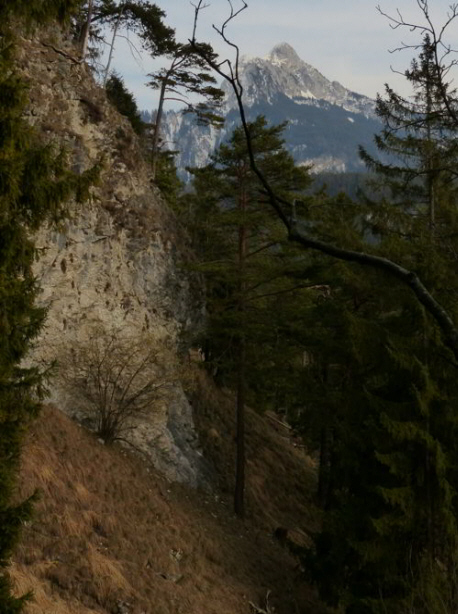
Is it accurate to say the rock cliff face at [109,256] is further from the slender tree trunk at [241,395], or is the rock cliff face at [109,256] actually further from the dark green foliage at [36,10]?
the dark green foliage at [36,10]

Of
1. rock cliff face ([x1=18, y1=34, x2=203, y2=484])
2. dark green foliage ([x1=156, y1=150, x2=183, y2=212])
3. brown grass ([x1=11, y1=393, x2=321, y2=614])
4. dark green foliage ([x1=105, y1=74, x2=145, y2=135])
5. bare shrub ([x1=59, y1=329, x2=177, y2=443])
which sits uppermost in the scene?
dark green foliage ([x1=105, y1=74, x2=145, y2=135])

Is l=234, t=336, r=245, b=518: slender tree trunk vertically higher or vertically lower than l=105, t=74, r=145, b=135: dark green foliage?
lower

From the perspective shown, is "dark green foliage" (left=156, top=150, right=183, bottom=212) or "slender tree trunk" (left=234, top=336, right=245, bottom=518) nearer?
"slender tree trunk" (left=234, top=336, right=245, bottom=518)

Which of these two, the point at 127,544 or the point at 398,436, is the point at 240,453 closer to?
the point at 127,544

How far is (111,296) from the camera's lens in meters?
17.3

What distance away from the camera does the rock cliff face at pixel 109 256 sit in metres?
16.0

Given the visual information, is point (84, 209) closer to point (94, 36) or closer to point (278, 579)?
point (278, 579)

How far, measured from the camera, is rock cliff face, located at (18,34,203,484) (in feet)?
→ 52.6

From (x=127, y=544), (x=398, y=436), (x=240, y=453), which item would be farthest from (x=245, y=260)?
(x=127, y=544)

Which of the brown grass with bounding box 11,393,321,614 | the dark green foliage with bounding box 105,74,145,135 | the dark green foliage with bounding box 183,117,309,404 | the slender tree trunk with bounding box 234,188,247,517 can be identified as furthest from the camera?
the dark green foliage with bounding box 105,74,145,135

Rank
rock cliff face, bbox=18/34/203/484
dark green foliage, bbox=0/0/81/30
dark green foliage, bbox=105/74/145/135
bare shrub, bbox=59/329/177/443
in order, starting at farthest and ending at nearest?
dark green foliage, bbox=105/74/145/135, rock cliff face, bbox=18/34/203/484, bare shrub, bbox=59/329/177/443, dark green foliage, bbox=0/0/81/30

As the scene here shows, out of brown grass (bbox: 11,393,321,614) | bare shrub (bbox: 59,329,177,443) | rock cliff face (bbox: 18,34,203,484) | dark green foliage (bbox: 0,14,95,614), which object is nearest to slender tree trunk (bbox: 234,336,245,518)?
brown grass (bbox: 11,393,321,614)

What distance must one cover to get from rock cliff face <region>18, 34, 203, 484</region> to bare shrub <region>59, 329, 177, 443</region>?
296 mm

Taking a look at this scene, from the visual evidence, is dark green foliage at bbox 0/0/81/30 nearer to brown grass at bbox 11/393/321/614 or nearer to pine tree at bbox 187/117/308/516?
brown grass at bbox 11/393/321/614
